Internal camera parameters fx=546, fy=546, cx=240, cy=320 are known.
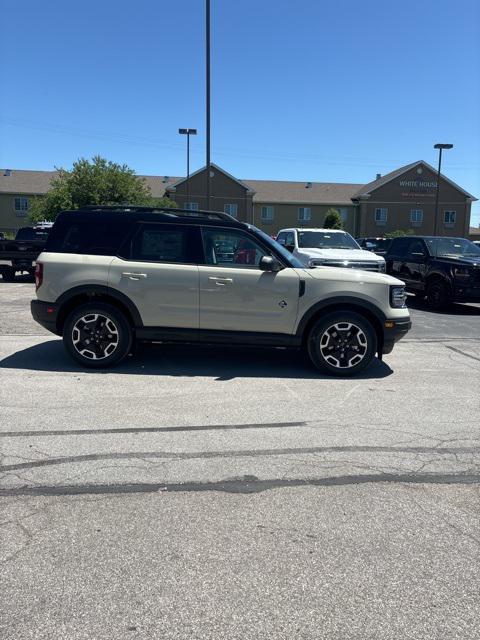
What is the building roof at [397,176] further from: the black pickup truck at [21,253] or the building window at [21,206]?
the black pickup truck at [21,253]

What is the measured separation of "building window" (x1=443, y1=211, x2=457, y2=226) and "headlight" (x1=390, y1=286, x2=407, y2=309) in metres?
56.2

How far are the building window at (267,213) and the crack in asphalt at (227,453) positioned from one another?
55991 mm

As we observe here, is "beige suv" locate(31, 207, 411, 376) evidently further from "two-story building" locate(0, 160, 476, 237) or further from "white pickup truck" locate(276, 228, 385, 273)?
"two-story building" locate(0, 160, 476, 237)

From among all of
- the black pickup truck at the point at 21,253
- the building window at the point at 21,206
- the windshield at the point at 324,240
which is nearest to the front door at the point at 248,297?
the windshield at the point at 324,240

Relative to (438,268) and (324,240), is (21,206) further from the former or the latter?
(438,268)

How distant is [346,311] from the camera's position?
677 centimetres

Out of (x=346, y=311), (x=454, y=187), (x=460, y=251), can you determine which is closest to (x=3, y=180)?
(x=454, y=187)

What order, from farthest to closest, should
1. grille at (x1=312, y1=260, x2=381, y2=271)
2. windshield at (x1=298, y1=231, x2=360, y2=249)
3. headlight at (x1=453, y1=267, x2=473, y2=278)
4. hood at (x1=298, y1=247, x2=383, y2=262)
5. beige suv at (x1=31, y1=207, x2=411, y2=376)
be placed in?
windshield at (x1=298, y1=231, x2=360, y2=249) → headlight at (x1=453, y1=267, x2=473, y2=278) → hood at (x1=298, y1=247, x2=383, y2=262) → grille at (x1=312, y1=260, x2=381, y2=271) → beige suv at (x1=31, y1=207, x2=411, y2=376)

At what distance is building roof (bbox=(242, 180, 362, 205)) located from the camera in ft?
194

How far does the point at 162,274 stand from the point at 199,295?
52 cm

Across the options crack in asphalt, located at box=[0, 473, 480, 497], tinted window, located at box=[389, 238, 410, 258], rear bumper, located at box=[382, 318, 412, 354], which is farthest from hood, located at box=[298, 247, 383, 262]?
crack in asphalt, located at box=[0, 473, 480, 497]

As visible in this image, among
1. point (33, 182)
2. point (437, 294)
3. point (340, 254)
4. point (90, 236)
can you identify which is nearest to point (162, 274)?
point (90, 236)

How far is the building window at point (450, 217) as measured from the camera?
191ft

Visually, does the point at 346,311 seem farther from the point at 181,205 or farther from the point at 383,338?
the point at 181,205
